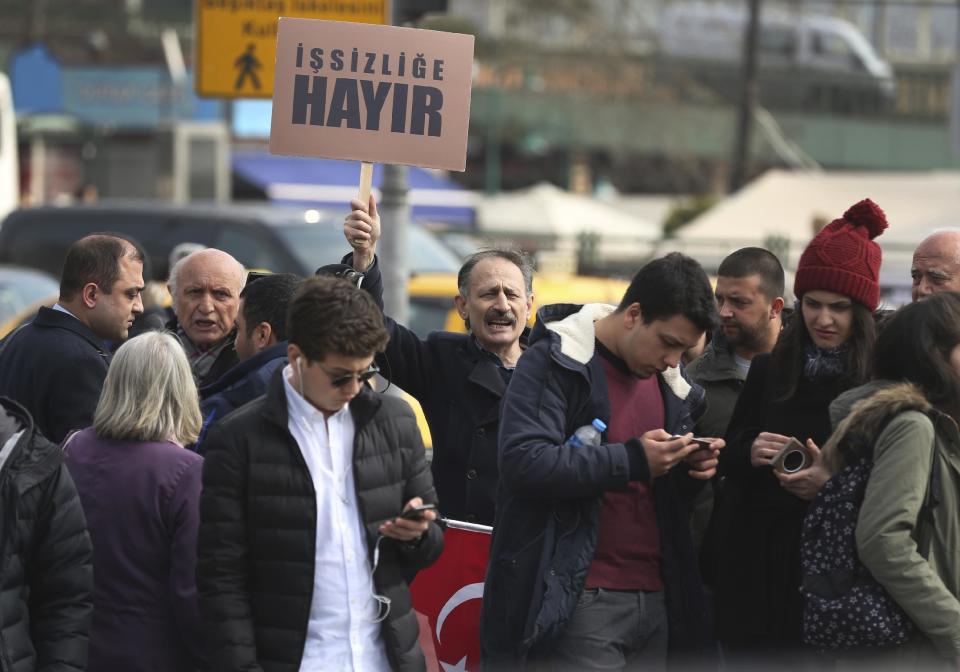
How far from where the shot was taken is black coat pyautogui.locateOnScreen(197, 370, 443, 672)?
3875mm

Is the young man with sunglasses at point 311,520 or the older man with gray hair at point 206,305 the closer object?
the young man with sunglasses at point 311,520

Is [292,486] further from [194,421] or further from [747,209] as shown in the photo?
[747,209]

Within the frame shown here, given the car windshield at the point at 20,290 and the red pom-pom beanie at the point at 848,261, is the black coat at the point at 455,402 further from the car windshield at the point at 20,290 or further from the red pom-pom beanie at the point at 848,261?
the car windshield at the point at 20,290

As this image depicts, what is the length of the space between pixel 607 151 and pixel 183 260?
122ft

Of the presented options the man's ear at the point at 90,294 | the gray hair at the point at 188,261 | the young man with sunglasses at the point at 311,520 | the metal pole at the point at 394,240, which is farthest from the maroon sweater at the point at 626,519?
the metal pole at the point at 394,240

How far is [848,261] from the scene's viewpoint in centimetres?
485

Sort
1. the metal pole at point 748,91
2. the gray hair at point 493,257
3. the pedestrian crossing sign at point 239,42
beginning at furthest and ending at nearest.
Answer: the metal pole at point 748,91, the pedestrian crossing sign at point 239,42, the gray hair at point 493,257

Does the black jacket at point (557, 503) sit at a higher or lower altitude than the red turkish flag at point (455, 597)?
higher

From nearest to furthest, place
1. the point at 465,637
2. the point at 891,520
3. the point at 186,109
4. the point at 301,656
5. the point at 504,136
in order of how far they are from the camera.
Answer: the point at 301,656 < the point at 891,520 < the point at 465,637 < the point at 186,109 < the point at 504,136

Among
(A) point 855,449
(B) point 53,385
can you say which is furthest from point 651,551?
(B) point 53,385

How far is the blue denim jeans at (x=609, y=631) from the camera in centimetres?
440

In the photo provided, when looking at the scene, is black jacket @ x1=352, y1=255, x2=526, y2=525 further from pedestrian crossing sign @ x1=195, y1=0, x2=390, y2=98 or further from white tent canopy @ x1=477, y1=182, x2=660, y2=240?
white tent canopy @ x1=477, y1=182, x2=660, y2=240

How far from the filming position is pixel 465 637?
5383 mm

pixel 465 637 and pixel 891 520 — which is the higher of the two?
pixel 891 520
